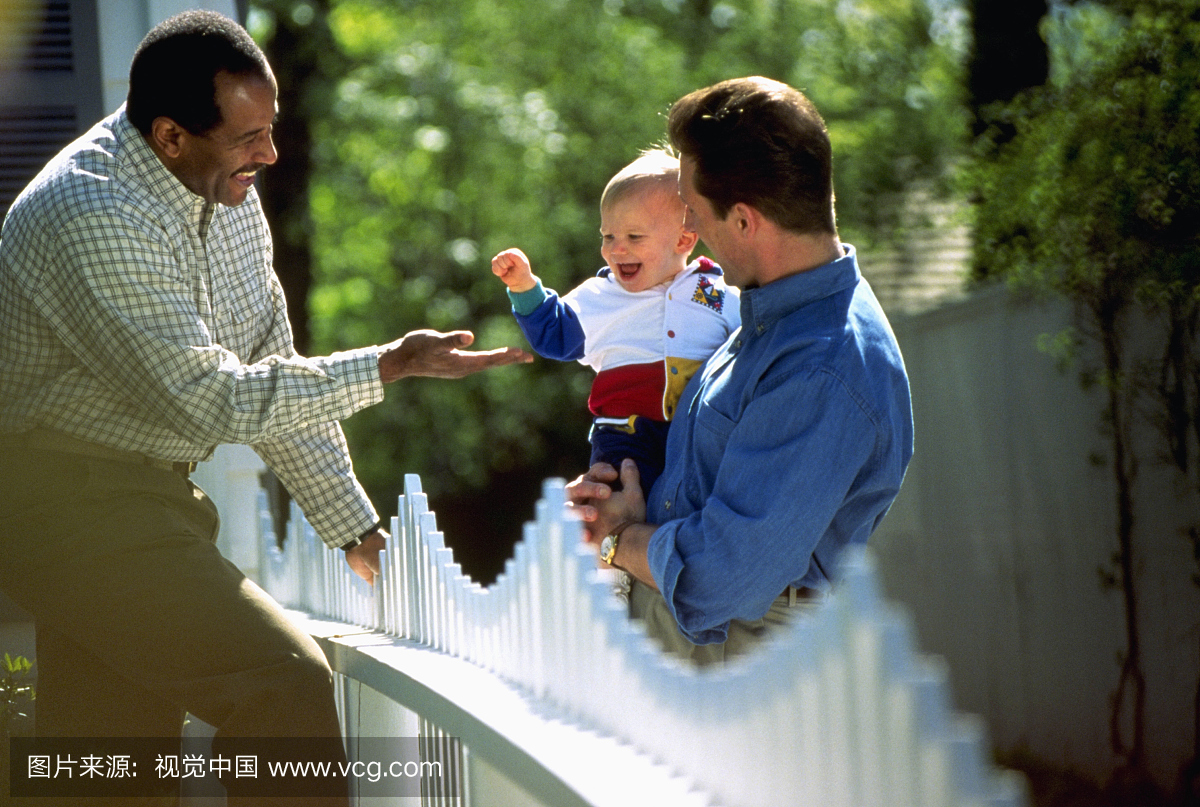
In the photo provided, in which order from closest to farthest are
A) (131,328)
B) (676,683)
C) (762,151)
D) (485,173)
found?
(676,683)
(762,151)
(131,328)
(485,173)

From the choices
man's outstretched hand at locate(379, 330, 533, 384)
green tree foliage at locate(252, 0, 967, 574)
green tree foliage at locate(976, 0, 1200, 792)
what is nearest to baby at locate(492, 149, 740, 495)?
man's outstretched hand at locate(379, 330, 533, 384)

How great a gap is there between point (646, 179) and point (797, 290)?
832 millimetres

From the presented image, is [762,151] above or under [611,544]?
above

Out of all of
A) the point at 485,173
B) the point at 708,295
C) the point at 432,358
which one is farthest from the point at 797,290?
the point at 485,173

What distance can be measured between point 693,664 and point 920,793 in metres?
1.06

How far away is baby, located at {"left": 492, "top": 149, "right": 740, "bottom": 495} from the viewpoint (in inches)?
115

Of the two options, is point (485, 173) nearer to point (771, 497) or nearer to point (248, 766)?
point (248, 766)

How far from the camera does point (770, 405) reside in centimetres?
205

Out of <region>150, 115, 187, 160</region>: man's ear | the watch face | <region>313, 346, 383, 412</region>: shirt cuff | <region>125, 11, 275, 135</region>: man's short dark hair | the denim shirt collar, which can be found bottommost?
the watch face

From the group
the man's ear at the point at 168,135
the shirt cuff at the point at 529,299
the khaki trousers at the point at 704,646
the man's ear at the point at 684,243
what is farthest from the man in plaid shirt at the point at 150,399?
the khaki trousers at the point at 704,646

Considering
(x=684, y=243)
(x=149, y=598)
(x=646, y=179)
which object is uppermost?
(x=646, y=179)

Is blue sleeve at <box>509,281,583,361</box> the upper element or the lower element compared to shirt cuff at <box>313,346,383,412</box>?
upper

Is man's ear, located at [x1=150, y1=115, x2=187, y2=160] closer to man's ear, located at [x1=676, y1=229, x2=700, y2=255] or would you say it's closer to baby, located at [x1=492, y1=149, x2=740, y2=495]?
baby, located at [x1=492, y1=149, x2=740, y2=495]

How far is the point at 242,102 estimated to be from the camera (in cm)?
283
